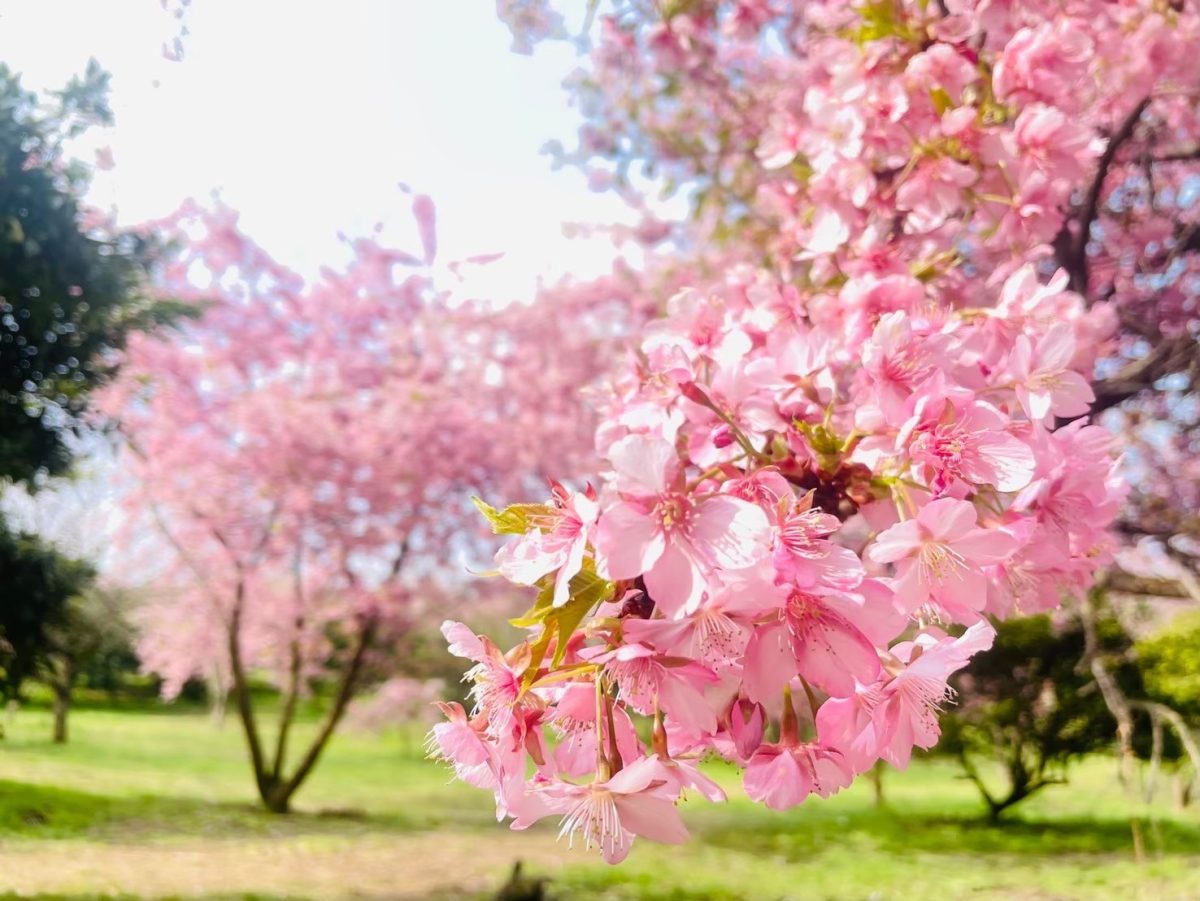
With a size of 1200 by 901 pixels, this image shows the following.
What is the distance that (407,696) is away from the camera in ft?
27.8

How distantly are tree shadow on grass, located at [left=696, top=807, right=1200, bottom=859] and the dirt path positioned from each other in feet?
4.58

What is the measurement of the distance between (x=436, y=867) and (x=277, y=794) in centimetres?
225

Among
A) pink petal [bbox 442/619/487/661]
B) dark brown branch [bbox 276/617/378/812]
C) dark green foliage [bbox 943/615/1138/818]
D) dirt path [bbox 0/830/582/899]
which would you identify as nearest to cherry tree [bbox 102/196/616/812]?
dark brown branch [bbox 276/617/378/812]

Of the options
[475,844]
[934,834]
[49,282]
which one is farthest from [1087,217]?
[934,834]

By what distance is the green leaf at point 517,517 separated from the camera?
1.48 feet

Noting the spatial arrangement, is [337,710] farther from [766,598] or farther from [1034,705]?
[766,598]

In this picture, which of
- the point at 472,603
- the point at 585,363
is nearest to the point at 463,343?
the point at 585,363

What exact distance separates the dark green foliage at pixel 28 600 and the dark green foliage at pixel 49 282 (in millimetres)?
496

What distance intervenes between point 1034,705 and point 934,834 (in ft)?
4.18

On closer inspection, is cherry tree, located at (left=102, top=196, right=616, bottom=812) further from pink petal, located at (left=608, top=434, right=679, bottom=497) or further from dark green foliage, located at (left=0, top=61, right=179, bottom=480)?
pink petal, located at (left=608, top=434, right=679, bottom=497)

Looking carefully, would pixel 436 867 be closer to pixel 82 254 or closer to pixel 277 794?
pixel 277 794

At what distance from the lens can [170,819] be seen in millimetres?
4863

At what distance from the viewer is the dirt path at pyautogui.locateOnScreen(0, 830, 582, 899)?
129 inches

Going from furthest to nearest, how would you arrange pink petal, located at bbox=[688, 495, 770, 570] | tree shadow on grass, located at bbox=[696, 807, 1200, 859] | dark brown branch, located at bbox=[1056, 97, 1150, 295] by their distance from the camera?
1. tree shadow on grass, located at bbox=[696, 807, 1200, 859]
2. dark brown branch, located at bbox=[1056, 97, 1150, 295]
3. pink petal, located at bbox=[688, 495, 770, 570]
